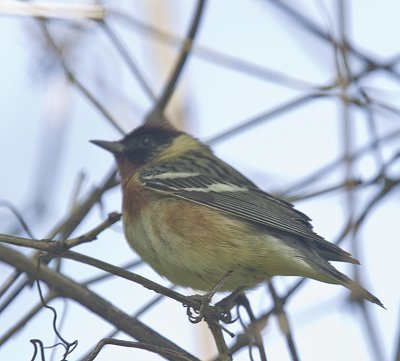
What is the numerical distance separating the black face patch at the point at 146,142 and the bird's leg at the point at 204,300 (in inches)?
62.9

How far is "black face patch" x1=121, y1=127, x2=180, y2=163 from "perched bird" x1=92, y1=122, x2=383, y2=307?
20.3 inches

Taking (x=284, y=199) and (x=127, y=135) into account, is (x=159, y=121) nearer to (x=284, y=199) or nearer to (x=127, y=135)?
(x=127, y=135)

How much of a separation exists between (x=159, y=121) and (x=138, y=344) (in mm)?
3137

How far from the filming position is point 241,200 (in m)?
5.37

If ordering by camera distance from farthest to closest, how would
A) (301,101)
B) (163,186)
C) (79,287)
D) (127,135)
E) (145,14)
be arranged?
1. (145,14)
2. (127,135)
3. (163,186)
4. (301,101)
5. (79,287)

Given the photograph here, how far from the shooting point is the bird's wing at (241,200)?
195 inches

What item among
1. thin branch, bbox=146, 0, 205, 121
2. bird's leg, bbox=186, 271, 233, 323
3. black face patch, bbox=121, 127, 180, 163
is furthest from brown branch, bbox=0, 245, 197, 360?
black face patch, bbox=121, 127, 180, 163

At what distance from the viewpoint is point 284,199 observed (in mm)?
4918

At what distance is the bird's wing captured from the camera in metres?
4.95

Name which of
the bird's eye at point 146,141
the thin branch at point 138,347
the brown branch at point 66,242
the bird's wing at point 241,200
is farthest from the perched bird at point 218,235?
the brown branch at point 66,242

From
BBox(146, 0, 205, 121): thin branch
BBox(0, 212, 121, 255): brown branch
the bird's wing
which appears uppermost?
BBox(146, 0, 205, 121): thin branch

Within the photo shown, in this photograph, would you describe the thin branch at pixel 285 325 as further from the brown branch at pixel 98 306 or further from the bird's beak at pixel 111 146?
the bird's beak at pixel 111 146

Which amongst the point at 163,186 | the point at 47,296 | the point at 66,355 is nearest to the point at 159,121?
the point at 163,186

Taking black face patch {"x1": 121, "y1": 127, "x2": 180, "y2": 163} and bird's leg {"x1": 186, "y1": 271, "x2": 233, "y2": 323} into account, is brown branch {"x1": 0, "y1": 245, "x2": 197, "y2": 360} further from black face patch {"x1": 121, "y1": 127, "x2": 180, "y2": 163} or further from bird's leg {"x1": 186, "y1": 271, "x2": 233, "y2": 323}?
black face patch {"x1": 121, "y1": 127, "x2": 180, "y2": 163}
